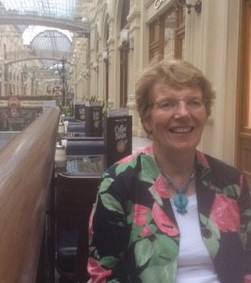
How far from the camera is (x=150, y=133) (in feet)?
5.57

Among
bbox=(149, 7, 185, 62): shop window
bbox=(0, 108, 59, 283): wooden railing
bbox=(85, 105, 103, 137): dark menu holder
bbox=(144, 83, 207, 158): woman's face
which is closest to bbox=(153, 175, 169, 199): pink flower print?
bbox=(144, 83, 207, 158): woman's face

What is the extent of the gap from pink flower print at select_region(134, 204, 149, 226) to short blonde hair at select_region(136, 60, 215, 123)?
0.33 meters

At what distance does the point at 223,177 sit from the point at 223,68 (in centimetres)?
616

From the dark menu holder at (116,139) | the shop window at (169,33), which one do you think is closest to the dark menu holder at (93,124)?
the dark menu holder at (116,139)

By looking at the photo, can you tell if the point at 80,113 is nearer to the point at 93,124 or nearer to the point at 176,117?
the point at 93,124

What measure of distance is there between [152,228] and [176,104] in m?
0.41

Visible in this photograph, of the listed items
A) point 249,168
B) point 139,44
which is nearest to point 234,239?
point 249,168

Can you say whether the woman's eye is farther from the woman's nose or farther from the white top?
the white top

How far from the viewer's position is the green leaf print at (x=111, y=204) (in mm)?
1559

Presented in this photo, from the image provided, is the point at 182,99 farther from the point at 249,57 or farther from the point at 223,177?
the point at 249,57

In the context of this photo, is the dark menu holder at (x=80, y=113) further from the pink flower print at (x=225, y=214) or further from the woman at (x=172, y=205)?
the pink flower print at (x=225, y=214)

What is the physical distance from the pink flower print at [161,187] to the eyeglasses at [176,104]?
8.9 inches

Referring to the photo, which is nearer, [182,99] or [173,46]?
[182,99]

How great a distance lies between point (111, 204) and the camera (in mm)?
1563
